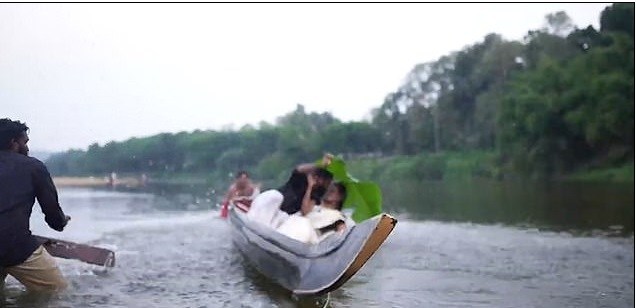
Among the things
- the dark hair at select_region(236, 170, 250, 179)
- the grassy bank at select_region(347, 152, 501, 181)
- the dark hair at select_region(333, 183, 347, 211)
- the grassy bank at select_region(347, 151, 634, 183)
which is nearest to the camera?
the dark hair at select_region(333, 183, 347, 211)

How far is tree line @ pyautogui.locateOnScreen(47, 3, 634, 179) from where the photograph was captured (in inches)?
374

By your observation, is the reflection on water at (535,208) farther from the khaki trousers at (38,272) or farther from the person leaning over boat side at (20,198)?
the person leaning over boat side at (20,198)

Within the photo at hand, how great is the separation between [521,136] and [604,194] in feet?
36.1

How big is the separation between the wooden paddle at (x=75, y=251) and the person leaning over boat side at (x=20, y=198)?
333 millimetres

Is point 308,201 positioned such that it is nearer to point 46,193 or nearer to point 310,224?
point 310,224

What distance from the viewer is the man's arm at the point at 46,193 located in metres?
4.70

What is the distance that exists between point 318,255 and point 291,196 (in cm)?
191

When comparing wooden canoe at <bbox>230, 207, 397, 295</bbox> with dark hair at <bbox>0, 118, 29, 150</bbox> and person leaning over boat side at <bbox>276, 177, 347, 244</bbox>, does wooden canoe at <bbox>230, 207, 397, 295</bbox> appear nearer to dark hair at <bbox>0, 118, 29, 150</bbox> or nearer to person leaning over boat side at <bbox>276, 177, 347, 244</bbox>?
person leaning over boat side at <bbox>276, 177, 347, 244</bbox>

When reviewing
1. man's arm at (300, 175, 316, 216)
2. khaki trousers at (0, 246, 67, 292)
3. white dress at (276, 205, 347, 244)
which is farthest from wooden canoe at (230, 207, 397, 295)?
khaki trousers at (0, 246, 67, 292)

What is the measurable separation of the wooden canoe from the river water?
0.53ft

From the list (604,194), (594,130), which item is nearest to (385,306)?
(604,194)

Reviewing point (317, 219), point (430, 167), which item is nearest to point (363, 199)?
point (317, 219)

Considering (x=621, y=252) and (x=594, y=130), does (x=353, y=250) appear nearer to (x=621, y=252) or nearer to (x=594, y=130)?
(x=621, y=252)

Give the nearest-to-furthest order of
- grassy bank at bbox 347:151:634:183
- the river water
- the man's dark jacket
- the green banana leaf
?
the man's dark jacket, the river water, the green banana leaf, grassy bank at bbox 347:151:634:183
